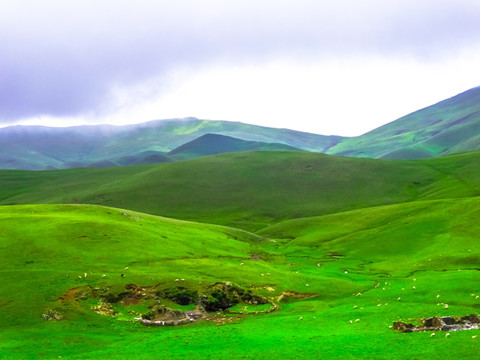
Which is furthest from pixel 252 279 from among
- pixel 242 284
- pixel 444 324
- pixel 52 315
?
pixel 444 324

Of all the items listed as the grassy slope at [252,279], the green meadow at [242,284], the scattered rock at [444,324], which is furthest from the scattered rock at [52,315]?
the scattered rock at [444,324]

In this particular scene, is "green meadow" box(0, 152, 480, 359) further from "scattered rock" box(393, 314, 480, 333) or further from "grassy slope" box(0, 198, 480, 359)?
"scattered rock" box(393, 314, 480, 333)

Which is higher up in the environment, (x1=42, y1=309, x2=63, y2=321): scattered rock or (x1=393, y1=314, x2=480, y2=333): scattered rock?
(x1=42, y1=309, x2=63, y2=321): scattered rock

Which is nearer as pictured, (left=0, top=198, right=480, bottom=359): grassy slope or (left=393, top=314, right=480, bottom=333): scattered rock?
(left=0, top=198, right=480, bottom=359): grassy slope

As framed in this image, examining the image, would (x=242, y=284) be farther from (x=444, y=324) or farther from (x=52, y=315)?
(x=444, y=324)

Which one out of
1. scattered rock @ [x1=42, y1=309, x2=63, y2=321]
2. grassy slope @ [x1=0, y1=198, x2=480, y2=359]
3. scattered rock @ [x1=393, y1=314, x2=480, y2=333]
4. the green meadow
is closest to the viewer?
grassy slope @ [x1=0, y1=198, x2=480, y2=359]

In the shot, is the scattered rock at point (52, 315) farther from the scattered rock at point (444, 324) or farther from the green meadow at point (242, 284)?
the scattered rock at point (444, 324)

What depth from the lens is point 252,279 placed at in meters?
52.4

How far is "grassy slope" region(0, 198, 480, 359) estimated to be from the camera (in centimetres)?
3027

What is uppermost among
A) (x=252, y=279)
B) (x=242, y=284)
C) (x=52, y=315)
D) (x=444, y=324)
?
(x=52, y=315)

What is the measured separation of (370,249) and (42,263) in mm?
52474

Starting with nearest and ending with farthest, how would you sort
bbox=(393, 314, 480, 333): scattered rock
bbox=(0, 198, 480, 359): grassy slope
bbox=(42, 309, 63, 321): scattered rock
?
bbox=(0, 198, 480, 359): grassy slope → bbox=(393, 314, 480, 333): scattered rock → bbox=(42, 309, 63, 321): scattered rock

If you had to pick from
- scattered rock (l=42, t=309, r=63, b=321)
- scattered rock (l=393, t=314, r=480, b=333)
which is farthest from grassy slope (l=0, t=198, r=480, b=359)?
scattered rock (l=393, t=314, r=480, b=333)

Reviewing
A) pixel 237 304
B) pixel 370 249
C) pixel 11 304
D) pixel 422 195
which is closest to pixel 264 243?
pixel 370 249
